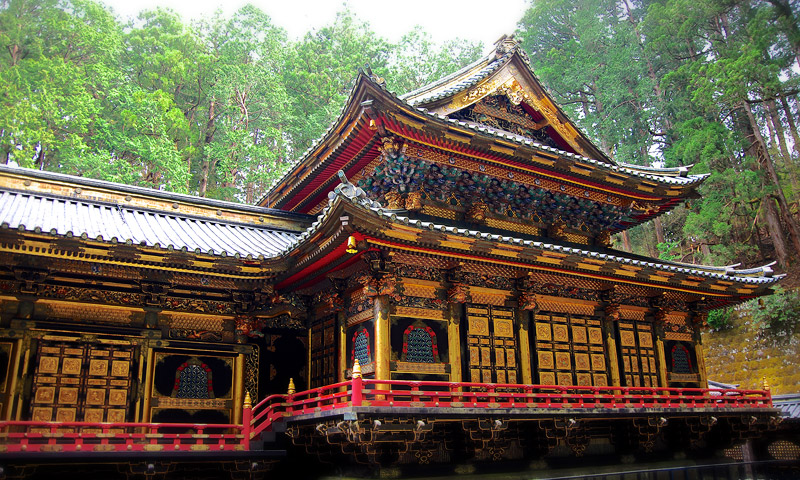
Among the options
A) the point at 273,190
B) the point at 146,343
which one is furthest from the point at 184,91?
the point at 146,343

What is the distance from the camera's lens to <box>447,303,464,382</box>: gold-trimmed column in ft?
43.1

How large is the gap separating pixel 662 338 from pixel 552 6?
36.6 m

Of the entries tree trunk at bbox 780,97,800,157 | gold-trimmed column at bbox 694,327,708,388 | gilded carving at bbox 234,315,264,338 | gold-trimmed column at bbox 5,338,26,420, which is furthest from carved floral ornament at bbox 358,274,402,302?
tree trunk at bbox 780,97,800,157

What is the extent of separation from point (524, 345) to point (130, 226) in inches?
380

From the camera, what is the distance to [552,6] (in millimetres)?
47062

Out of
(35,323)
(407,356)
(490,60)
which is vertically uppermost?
(490,60)

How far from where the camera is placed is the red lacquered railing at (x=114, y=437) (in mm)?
11086

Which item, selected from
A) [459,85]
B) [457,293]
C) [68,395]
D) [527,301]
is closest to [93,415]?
[68,395]

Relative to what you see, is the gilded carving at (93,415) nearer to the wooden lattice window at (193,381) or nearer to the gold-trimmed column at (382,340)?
the wooden lattice window at (193,381)

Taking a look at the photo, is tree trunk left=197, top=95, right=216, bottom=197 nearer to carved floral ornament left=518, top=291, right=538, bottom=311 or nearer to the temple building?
the temple building

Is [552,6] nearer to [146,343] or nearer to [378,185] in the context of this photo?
[378,185]

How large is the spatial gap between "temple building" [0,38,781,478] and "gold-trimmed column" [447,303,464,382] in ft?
0.11

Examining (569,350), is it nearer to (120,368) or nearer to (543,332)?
(543,332)

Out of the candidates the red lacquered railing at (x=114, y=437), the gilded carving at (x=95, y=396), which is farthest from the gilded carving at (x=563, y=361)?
the gilded carving at (x=95, y=396)
